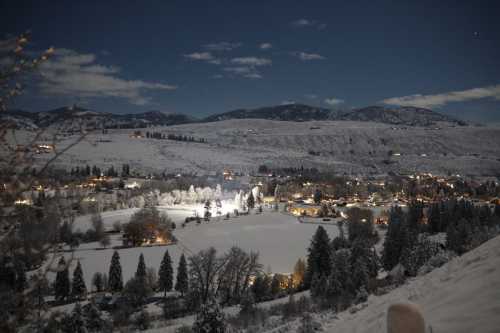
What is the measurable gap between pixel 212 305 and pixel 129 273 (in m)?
25.1

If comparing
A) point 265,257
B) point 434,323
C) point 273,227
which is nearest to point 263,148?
point 273,227

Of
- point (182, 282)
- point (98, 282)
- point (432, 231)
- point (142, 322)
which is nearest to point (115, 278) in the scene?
point (98, 282)

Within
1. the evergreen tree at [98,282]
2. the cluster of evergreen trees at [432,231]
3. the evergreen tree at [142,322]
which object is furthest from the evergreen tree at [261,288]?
the evergreen tree at [98,282]

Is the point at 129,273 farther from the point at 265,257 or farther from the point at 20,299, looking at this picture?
the point at 20,299

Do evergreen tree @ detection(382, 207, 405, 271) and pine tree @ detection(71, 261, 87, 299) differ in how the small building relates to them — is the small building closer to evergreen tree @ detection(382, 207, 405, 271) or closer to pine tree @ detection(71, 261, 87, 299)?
evergreen tree @ detection(382, 207, 405, 271)

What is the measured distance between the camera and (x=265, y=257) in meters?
41.7

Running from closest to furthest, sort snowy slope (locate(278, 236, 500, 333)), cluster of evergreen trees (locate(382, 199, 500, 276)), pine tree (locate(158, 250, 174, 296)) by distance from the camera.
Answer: snowy slope (locate(278, 236, 500, 333)), cluster of evergreen trees (locate(382, 199, 500, 276)), pine tree (locate(158, 250, 174, 296))

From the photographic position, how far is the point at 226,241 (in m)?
49.6

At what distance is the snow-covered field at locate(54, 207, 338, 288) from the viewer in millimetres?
40000

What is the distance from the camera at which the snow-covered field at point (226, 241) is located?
4000 centimetres

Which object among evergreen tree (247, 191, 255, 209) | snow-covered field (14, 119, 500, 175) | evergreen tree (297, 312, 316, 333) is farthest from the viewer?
snow-covered field (14, 119, 500, 175)

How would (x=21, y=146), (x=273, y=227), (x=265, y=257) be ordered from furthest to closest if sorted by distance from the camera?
(x=273, y=227)
(x=265, y=257)
(x=21, y=146)

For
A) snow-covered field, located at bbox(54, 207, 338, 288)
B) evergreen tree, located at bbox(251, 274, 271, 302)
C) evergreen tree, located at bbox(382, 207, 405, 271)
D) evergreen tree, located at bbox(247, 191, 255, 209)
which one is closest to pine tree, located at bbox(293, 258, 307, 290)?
snow-covered field, located at bbox(54, 207, 338, 288)

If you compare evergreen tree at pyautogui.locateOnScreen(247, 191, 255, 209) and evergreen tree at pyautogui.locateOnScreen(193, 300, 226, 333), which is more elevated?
evergreen tree at pyautogui.locateOnScreen(193, 300, 226, 333)
